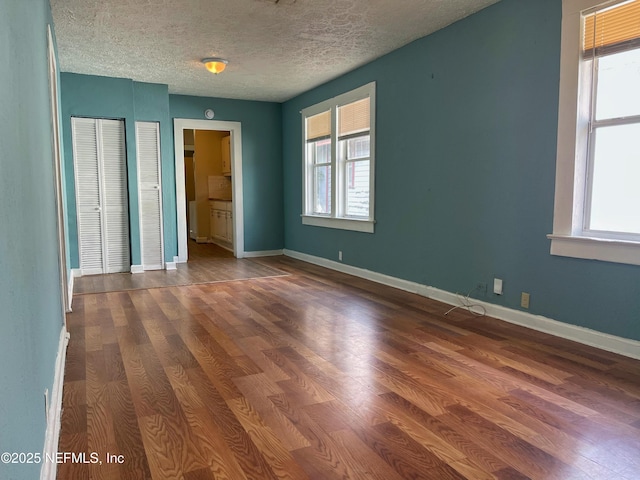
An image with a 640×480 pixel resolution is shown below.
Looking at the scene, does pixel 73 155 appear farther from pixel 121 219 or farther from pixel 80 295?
pixel 80 295

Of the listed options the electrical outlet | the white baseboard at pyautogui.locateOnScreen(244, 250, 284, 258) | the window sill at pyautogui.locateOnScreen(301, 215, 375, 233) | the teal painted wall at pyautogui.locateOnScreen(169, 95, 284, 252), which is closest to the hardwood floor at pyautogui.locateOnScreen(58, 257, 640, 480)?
the electrical outlet

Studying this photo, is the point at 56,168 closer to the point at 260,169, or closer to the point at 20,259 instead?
the point at 20,259

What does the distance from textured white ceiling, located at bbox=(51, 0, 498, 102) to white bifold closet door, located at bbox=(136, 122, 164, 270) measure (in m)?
0.76

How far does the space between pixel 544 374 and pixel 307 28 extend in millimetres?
3489

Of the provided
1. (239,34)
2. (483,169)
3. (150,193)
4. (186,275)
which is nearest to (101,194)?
(150,193)

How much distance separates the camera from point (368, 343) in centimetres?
325

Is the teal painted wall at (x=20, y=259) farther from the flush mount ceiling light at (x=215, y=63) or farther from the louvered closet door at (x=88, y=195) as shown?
the louvered closet door at (x=88, y=195)

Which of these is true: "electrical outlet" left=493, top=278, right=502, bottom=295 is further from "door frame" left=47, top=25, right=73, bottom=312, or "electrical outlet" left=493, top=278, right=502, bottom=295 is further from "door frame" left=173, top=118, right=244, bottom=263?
"door frame" left=173, top=118, right=244, bottom=263

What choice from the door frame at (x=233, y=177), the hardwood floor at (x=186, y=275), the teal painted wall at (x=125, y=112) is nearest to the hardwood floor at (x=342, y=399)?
the hardwood floor at (x=186, y=275)

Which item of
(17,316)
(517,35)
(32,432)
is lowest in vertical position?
(32,432)

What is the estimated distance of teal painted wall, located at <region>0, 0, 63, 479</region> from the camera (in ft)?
3.57

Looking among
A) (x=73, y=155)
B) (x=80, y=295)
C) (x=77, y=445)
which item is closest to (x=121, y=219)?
(x=73, y=155)

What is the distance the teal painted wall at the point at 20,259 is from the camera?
42.9 inches

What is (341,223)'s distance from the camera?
6176 millimetres
